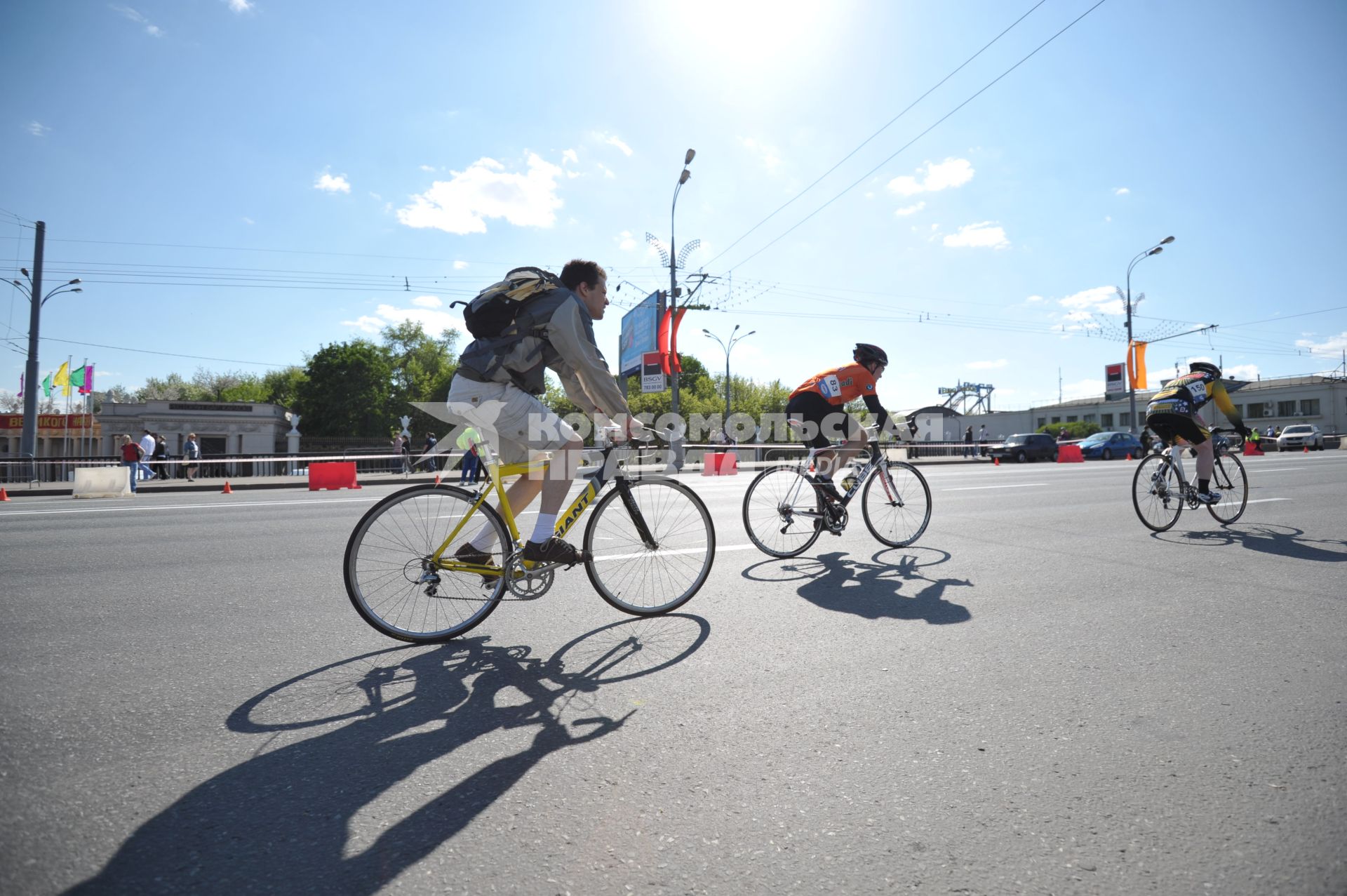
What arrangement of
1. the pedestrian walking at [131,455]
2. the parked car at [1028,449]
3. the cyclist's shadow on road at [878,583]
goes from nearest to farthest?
the cyclist's shadow on road at [878,583]
the pedestrian walking at [131,455]
the parked car at [1028,449]

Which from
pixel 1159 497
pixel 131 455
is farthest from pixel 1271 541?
pixel 131 455

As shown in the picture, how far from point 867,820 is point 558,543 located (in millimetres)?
2114

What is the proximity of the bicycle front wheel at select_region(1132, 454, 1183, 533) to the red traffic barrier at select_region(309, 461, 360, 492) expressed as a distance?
1697 cm

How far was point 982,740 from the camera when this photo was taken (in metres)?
2.25

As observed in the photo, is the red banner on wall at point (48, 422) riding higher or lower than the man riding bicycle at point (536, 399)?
higher

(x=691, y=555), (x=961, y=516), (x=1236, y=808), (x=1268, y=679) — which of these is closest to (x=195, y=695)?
(x=691, y=555)

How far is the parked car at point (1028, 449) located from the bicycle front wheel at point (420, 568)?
3565 cm

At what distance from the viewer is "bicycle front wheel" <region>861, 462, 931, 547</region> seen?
6133 millimetres

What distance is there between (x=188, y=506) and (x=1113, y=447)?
40338mm

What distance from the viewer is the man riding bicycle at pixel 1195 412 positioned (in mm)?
7156

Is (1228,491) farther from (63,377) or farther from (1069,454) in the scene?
(63,377)

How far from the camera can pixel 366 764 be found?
2.09m

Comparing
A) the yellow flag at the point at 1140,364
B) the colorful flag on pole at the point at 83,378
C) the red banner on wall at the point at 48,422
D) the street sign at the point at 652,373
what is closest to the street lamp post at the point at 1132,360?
the yellow flag at the point at 1140,364

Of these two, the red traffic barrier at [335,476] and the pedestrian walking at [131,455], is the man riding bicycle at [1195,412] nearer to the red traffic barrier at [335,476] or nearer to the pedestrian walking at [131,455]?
the red traffic barrier at [335,476]
